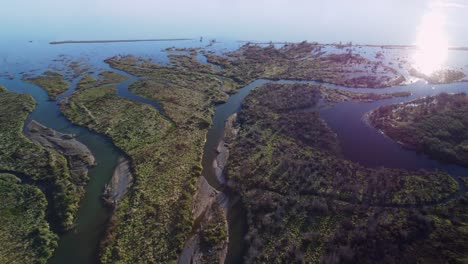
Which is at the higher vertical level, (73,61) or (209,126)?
(73,61)

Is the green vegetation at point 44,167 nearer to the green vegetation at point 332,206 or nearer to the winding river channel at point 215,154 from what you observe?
the winding river channel at point 215,154

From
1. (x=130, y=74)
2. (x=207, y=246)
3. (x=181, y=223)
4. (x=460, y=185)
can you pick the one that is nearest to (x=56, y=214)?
(x=181, y=223)

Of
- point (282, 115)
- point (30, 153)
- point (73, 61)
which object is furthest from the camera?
point (73, 61)

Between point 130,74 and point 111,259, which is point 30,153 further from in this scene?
point 130,74

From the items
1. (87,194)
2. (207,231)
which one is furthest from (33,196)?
(207,231)

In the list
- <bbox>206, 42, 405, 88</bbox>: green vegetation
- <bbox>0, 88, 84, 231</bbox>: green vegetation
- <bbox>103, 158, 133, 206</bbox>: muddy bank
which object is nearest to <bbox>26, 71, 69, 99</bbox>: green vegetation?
<bbox>0, 88, 84, 231</bbox>: green vegetation

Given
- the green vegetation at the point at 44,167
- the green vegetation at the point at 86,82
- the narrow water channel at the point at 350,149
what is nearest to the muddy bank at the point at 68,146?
the green vegetation at the point at 44,167
